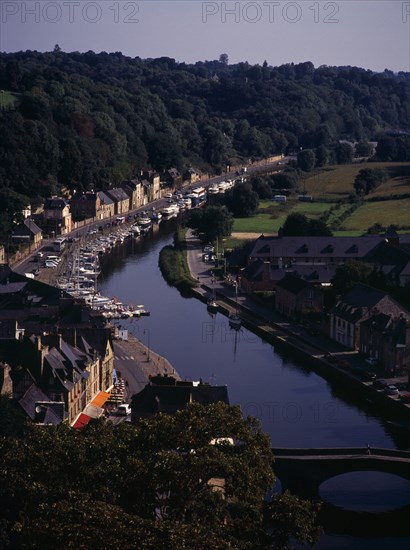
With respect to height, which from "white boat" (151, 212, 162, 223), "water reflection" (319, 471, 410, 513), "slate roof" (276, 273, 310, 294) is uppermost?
"white boat" (151, 212, 162, 223)

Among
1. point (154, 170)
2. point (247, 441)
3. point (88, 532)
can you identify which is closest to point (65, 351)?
point (247, 441)

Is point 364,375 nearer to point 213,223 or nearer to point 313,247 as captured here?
point 313,247

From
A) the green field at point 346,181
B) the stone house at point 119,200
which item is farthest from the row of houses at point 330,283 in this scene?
the green field at point 346,181

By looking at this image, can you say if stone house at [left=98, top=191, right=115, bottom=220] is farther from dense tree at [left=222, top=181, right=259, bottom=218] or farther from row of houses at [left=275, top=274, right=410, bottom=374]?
row of houses at [left=275, top=274, right=410, bottom=374]

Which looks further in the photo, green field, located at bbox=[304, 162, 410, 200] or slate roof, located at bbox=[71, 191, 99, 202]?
green field, located at bbox=[304, 162, 410, 200]

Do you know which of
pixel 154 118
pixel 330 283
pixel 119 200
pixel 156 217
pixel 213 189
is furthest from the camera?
pixel 154 118

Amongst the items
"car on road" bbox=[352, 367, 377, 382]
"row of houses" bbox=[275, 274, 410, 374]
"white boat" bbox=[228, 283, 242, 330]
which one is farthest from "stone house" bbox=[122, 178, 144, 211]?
"car on road" bbox=[352, 367, 377, 382]

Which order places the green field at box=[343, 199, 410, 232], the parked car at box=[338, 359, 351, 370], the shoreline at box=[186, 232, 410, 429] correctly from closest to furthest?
the shoreline at box=[186, 232, 410, 429]
the parked car at box=[338, 359, 351, 370]
the green field at box=[343, 199, 410, 232]

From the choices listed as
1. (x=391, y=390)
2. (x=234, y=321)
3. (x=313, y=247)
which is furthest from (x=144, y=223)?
(x=391, y=390)
